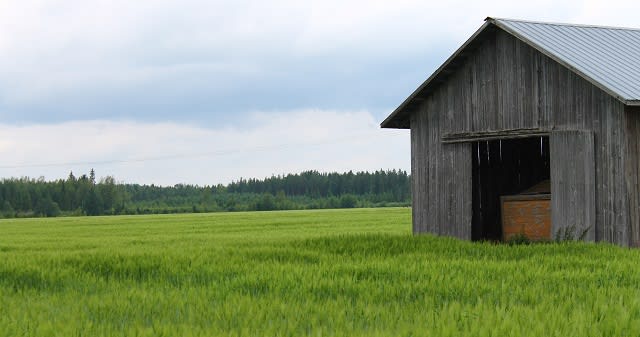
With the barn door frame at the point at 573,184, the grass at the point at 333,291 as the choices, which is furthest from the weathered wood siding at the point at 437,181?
the grass at the point at 333,291

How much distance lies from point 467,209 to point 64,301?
44.5 feet

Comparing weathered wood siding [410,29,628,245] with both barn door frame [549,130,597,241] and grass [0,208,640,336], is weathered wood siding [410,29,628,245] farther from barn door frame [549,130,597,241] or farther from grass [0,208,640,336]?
grass [0,208,640,336]

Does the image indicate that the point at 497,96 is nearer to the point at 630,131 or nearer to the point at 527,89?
the point at 527,89

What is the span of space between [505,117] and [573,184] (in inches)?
103

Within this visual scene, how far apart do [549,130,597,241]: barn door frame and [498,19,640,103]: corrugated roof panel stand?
4.91 ft

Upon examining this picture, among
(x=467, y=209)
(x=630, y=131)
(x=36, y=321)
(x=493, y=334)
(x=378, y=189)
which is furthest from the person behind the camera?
(x=378, y=189)

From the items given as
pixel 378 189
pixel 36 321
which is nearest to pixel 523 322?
pixel 36 321

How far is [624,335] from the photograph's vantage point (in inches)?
382

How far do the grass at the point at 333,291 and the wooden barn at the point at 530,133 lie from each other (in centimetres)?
211

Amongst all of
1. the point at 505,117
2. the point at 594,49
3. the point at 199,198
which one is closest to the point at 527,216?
the point at 505,117

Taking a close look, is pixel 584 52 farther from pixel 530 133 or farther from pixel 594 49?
pixel 530 133

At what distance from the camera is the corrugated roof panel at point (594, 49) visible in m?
20.6

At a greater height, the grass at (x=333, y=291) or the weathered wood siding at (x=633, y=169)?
the weathered wood siding at (x=633, y=169)

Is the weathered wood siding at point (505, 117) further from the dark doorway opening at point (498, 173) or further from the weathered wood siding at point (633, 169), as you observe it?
the dark doorway opening at point (498, 173)
